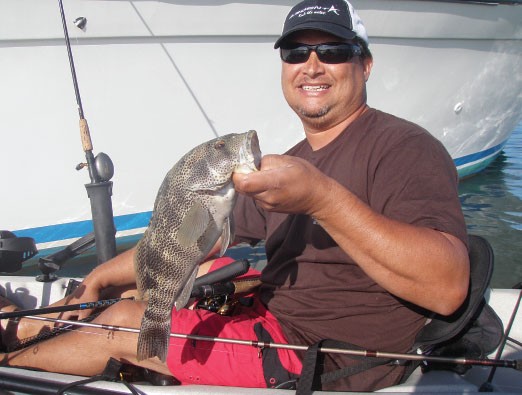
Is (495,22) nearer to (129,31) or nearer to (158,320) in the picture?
(129,31)

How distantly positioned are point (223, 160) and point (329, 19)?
1.02 meters

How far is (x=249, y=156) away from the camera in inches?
73.4

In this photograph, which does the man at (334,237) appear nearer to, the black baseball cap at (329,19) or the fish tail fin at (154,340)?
the black baseball cap at (329,19)

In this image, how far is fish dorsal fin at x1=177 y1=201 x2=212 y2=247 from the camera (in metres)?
1.98

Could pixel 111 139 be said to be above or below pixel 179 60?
below

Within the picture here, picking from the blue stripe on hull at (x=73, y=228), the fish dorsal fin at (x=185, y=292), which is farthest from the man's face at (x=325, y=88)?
the blue stripe on hull at (x=73, y=228)

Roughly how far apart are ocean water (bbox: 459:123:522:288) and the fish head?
4227mm

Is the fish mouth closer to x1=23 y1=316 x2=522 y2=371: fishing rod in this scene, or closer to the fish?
the fish

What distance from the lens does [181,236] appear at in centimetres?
201

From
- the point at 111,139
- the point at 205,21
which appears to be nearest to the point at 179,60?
the point at 205,21

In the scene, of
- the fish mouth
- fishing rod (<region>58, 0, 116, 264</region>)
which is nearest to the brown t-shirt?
the fish mouth

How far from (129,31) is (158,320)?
4108 mm

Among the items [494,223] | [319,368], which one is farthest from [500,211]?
[319,368]

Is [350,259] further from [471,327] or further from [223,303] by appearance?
[223,303]
